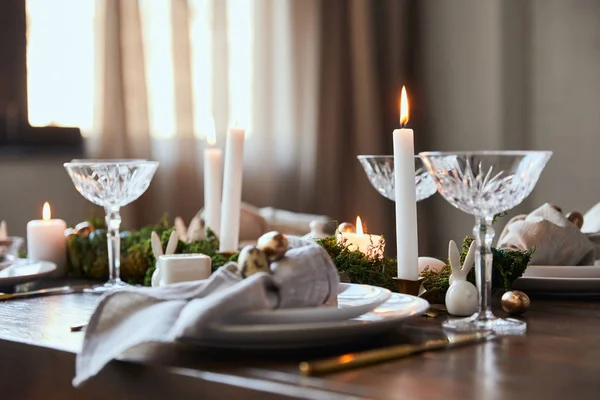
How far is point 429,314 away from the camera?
926 mm

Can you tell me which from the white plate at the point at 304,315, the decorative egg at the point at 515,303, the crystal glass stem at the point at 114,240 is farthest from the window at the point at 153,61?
the white plate at the point at 304,315

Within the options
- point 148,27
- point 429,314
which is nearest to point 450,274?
point 429,314

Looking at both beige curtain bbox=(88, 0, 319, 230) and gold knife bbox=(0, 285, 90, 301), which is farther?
beige curtain bbox=(88, 0, 319, 230)

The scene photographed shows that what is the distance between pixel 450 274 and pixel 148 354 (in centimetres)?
42

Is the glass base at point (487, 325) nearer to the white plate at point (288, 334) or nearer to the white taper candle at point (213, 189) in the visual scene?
the white plate at point (288, 334)

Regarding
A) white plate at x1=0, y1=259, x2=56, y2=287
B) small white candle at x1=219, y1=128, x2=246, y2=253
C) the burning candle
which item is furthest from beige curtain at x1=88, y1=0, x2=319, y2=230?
the burning candle

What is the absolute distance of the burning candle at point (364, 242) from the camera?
1.08 metres

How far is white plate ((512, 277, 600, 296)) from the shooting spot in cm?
103

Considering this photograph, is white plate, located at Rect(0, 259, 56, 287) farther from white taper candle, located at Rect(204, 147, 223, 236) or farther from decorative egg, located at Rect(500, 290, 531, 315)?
decorative egg, located at Rect(500, 290, 531, 315)

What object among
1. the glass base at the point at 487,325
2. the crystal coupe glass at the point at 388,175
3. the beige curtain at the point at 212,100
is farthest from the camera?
the beige curtain at the point at 212,100

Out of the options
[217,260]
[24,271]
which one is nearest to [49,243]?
[24,271]

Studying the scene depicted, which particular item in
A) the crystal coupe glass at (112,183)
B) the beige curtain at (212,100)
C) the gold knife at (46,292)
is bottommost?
the gold knife at (46,292)

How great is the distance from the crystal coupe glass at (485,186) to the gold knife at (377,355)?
2.0 inches

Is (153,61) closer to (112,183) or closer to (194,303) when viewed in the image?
(112,183)
